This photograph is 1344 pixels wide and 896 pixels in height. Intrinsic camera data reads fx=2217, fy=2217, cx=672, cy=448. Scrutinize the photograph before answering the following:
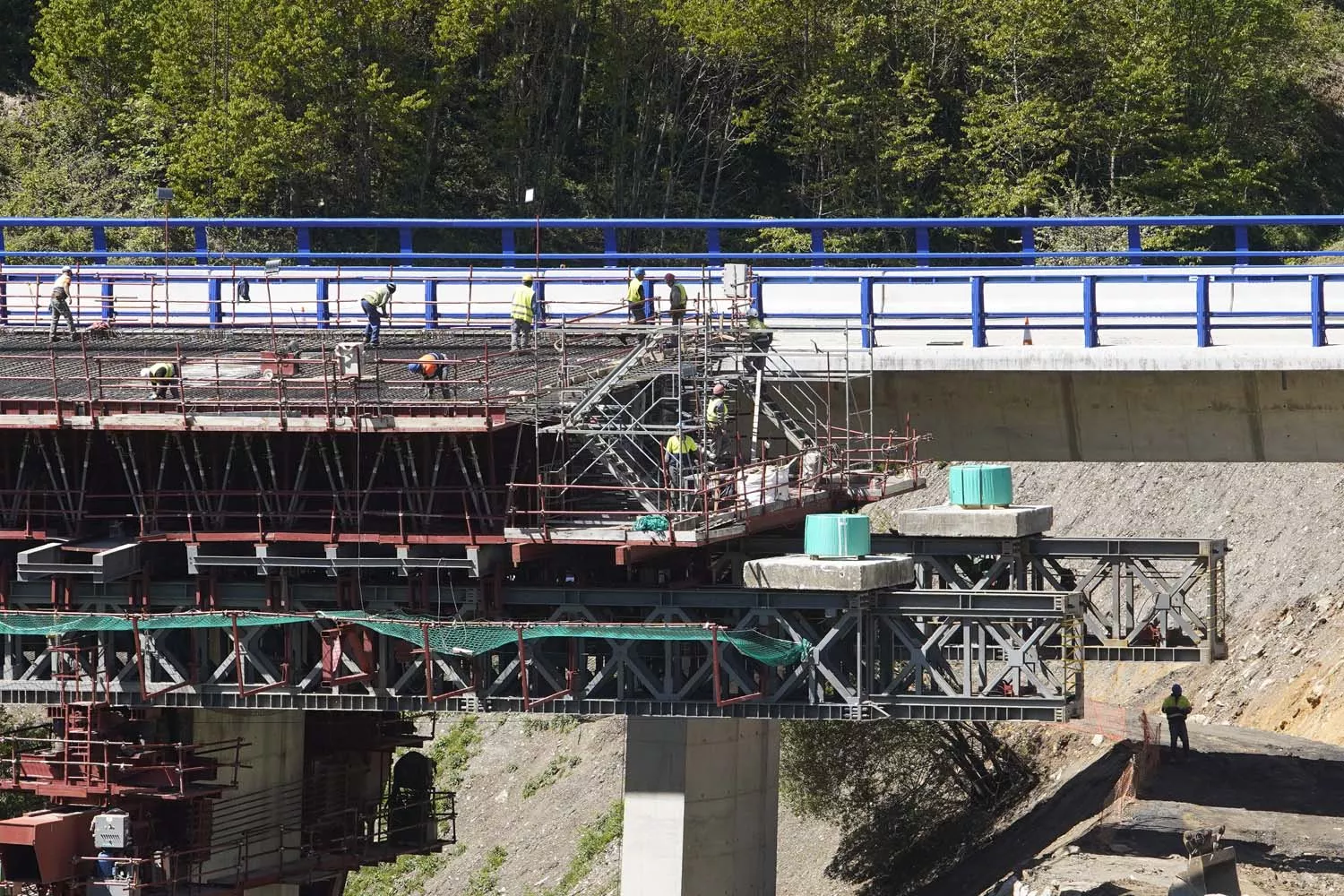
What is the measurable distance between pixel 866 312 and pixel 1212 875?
29.3 feet

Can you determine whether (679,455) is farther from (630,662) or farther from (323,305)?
(323,305)

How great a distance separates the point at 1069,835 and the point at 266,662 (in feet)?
39.7

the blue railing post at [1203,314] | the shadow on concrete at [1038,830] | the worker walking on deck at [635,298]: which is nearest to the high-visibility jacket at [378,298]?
the worker walking on deck at [635,298]

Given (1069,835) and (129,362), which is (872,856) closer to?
(1069,835)

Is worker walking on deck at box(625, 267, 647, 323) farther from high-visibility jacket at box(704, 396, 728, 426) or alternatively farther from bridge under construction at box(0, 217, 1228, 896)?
high-visibility jacket at box(704, 396, 728, 426)

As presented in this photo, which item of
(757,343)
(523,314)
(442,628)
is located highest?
(523,314)

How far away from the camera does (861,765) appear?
3966 cm

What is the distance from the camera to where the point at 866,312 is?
3103 cm

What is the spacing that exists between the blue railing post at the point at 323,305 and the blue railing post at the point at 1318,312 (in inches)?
604

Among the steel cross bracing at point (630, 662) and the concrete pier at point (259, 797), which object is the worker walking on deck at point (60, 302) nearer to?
the steel cross bracing at point (630, 662)

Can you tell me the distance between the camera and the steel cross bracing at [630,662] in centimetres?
2642

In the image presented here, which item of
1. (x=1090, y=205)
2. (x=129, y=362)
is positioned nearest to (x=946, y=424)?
(x=129, y=362)

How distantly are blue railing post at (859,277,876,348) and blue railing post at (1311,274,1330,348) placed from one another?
19.4 feet

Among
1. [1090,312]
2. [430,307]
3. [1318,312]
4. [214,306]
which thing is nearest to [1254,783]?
[1318,312]
